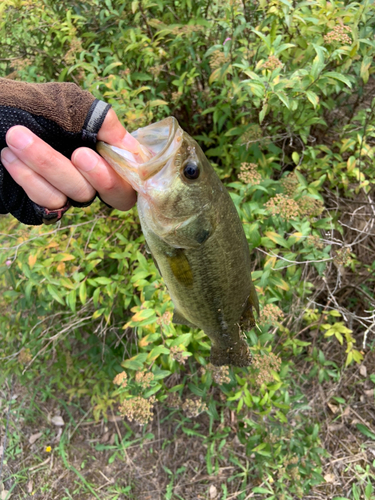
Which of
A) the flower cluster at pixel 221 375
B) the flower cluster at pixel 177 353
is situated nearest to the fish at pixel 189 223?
the flower cluster at pixel 177 353

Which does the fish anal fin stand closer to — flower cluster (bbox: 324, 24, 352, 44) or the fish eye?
the fish eye

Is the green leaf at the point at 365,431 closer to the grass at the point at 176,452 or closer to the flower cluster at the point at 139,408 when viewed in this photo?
the grass at the point at 176,452

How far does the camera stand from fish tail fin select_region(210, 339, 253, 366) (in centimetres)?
198

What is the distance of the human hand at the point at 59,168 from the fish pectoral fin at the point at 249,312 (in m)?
1.00

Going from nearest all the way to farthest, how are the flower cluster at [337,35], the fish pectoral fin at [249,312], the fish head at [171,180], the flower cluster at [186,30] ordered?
the fish head at [171,180] < the fish pectoral fin at [249,312] < the flower cluster at [337,35] < the flower cluster at [186,30]

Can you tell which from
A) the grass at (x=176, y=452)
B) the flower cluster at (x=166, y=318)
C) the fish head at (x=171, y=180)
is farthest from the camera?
the grass at (x=176, y=452)

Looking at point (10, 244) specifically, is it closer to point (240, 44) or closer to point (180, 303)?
point (180, 303)

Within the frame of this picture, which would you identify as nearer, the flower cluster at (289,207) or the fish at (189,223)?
the fish at (189,223)

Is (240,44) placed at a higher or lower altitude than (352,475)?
higher

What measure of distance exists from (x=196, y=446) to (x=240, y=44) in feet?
13.1

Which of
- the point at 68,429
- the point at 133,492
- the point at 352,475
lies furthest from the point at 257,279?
the point at 68,429

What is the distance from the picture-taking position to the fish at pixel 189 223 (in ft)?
4.65

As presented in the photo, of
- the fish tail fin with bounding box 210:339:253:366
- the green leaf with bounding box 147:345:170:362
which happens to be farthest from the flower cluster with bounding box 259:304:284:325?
the green leaf with bounding box 147:345:170:362

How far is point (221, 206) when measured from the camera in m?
1.55
